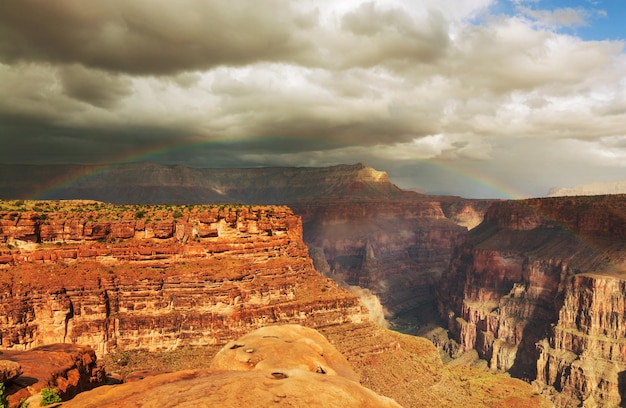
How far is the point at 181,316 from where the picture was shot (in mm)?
56781

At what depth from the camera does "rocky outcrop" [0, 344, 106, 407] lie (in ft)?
65.0

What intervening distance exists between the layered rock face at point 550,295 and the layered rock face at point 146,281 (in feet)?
288

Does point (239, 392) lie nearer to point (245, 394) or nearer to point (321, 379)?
point (245, 394)

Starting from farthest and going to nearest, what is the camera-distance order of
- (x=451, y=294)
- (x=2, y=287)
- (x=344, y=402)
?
(x=451, y=294), (x=2, y=287), (x=344, y=402)

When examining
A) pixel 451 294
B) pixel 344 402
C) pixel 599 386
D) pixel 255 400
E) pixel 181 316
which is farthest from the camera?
pixel 451 294

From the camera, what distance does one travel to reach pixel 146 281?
187ft

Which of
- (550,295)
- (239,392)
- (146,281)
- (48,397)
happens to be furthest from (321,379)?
(550,295)

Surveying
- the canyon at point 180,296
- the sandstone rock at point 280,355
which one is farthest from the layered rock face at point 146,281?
the sandstone rock at point 280,355

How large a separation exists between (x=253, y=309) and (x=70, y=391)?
38335 mm

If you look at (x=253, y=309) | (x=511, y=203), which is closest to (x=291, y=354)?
(x=253, y=309)

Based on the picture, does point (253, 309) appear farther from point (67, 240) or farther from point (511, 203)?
point (511, 203)

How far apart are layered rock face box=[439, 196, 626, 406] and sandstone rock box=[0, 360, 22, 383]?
130595mm

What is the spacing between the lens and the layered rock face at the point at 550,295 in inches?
4365

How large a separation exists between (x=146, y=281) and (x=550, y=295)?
139075 mm
